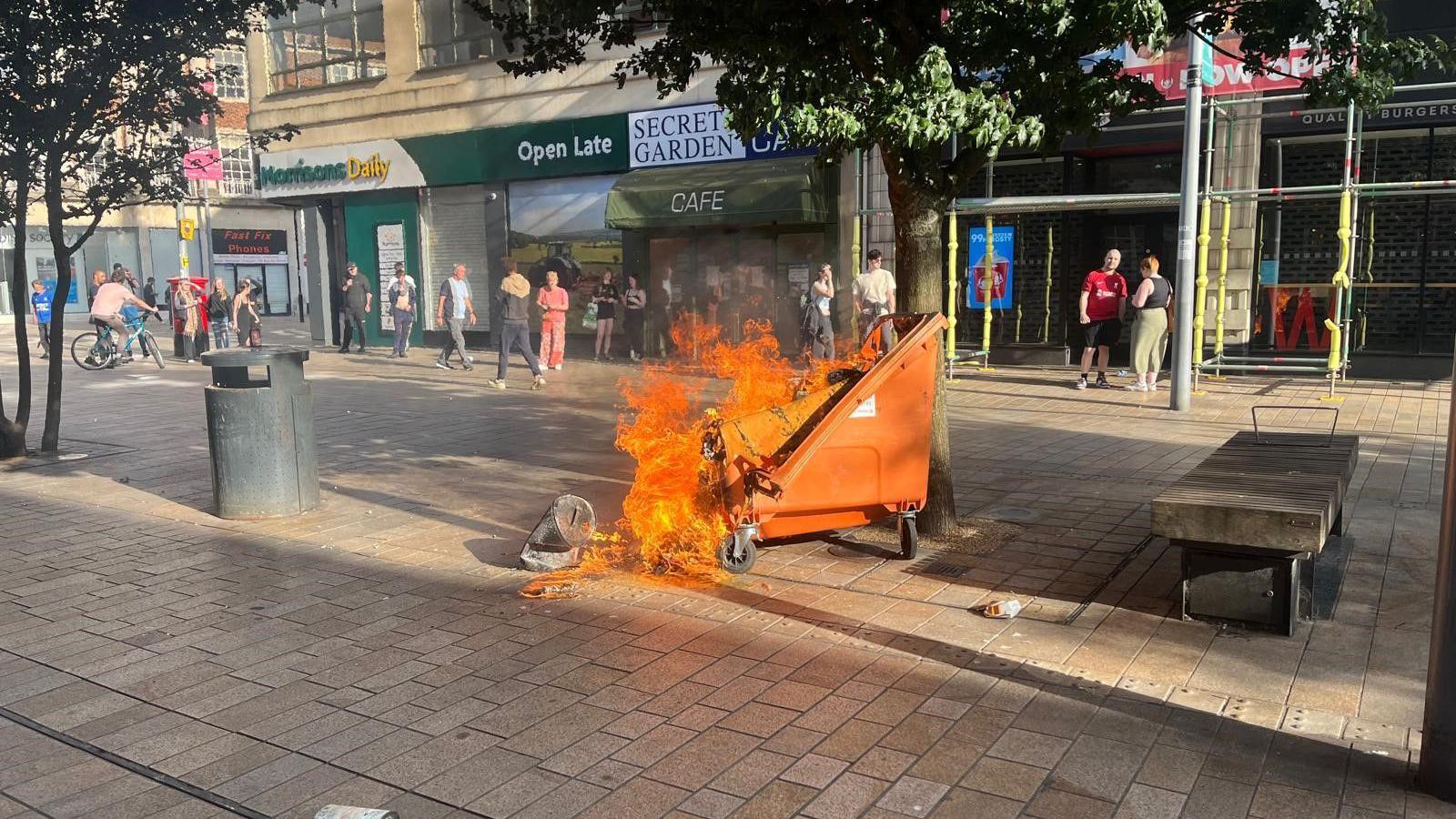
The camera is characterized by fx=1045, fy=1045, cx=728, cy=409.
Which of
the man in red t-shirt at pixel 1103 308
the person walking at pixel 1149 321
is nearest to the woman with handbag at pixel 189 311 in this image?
the man in red t-shirt at pixel 1103 308

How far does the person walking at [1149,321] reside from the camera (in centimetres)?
1233

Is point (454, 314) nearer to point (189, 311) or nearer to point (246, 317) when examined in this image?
point (246, 317)

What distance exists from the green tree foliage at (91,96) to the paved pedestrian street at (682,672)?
9.74 ft

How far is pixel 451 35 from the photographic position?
68.6 feet

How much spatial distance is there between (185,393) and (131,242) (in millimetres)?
34032

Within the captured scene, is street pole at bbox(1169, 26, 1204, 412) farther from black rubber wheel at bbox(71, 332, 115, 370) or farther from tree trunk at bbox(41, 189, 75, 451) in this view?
black rubber wheel at bbox(71, 332, 115, 370)

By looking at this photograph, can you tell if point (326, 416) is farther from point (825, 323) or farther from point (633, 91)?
point (633, 91)

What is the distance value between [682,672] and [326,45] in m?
23.0

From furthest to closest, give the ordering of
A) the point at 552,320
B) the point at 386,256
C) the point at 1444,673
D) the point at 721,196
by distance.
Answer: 1. the point at 386,256
2. the point at 721,196
3. the point at 552,320
4. the point at 1444,673

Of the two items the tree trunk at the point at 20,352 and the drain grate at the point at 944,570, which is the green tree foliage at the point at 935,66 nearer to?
the drain grate at the point at 944,570

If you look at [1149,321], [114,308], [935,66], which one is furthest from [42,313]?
[935,66]

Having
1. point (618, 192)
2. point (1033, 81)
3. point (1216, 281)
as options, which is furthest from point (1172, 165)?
point (1033, 81)

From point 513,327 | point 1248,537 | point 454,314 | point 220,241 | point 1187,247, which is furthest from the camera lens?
point 220,241

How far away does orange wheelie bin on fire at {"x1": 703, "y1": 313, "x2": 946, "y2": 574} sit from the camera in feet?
17.8
